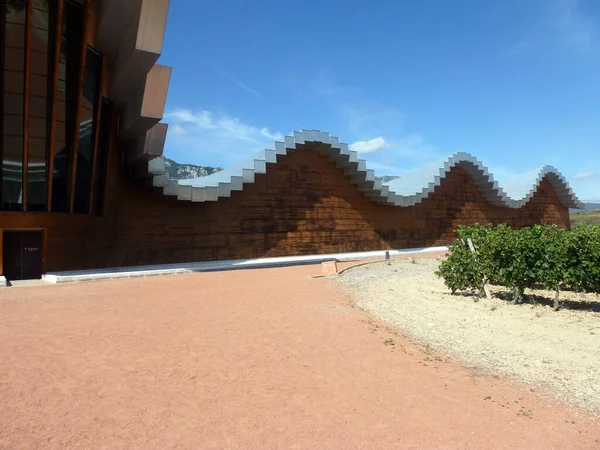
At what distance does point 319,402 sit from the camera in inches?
204

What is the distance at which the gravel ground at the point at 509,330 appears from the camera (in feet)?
20.1

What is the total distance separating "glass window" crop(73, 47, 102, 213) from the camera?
17078 mm

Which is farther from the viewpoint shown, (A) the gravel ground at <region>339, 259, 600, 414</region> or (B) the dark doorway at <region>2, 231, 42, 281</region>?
(B) the dark doorway at <region>2, 231, 42, 281</region>

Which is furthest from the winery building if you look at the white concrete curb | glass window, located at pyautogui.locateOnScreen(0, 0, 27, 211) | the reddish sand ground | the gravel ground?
the gravel ground

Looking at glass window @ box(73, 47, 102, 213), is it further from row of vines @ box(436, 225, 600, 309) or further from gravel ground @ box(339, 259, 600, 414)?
row of vines @ box(436, 225, 600, 309)

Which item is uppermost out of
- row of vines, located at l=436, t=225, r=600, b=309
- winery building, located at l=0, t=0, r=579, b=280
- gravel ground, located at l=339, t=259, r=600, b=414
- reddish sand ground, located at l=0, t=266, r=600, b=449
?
Answer: winery building, located at l=0, t=0, r=579, b=280

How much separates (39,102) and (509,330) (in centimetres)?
1748

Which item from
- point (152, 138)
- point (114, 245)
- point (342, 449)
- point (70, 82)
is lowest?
point (342, 449)

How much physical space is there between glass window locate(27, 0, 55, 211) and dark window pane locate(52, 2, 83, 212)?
0.38 metres

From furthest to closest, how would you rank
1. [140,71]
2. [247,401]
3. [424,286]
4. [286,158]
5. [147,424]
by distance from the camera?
[286,158]
[140,71]
[424,286]
[247,401]
[147,424]

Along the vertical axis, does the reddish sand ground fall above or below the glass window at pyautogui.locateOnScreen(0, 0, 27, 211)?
below

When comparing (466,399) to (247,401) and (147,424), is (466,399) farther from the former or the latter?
(147,424)

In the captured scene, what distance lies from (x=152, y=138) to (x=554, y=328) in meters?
16.1

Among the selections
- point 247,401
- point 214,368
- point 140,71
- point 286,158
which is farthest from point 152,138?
point 247,401
